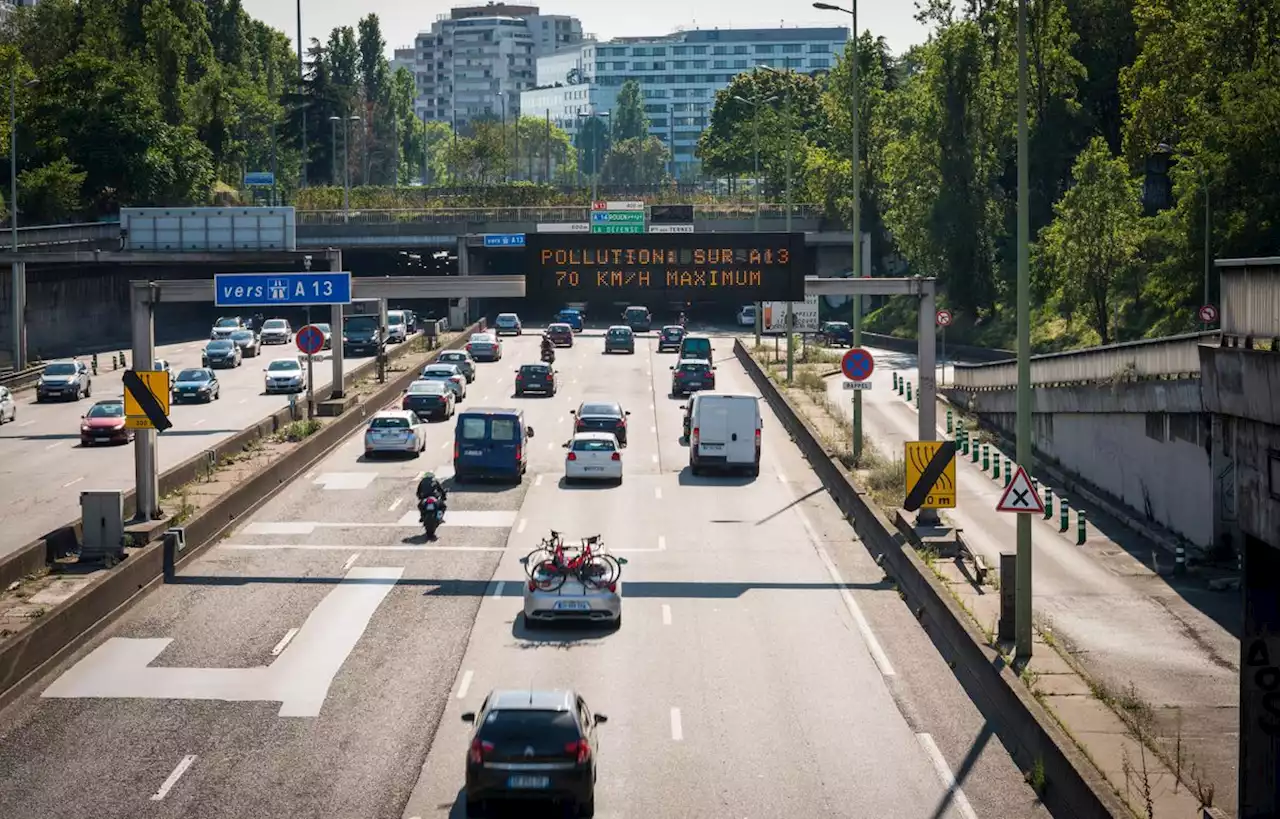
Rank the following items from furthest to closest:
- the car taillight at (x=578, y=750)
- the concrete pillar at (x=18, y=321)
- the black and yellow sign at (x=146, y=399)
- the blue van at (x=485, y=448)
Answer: the concrete pillar at (x=18, y=321) < the blue van at (x=485, y=448) < the black and yellow sign at (x=146, y=399) < the car taillight at (x=578, y=750)

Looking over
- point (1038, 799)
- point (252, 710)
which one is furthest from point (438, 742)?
point (1038, 799)

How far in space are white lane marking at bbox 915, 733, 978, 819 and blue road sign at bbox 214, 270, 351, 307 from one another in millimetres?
19280

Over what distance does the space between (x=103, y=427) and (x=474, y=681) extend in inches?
1187

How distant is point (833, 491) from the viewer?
44500 mm

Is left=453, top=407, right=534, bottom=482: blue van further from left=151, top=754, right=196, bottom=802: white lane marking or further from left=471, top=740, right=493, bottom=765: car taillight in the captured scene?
left=471, top=740, right=493, bottom=765: car taillight

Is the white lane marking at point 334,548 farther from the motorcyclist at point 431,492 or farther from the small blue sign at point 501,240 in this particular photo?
the small blue sign at point 501,240

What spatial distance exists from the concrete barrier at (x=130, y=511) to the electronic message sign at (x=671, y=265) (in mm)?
9896

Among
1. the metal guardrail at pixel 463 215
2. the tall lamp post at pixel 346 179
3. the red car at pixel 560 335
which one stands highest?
the tall lamp post at pixel 346 179

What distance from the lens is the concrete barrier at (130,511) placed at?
29812mm

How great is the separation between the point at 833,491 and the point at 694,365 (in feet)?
80.1

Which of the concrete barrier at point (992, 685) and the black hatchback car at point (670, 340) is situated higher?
the black hatchback car at point (670, 340)

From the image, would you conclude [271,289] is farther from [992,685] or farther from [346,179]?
[346,179]

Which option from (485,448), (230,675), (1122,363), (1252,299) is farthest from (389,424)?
(1252,299)

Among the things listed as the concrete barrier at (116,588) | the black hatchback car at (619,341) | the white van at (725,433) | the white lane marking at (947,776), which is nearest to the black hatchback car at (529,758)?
the white lane marking at (947,776)
